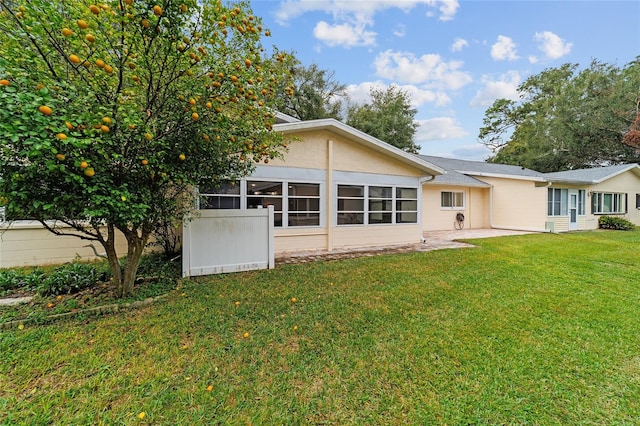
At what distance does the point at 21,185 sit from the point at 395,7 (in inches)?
492

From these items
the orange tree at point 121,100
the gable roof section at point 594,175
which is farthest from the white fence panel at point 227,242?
the gable roof section at point 594,175

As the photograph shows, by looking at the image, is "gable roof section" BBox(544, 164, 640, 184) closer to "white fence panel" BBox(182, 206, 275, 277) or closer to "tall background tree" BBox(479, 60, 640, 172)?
"tall background tree" BBox(479, 60, 640, 172)

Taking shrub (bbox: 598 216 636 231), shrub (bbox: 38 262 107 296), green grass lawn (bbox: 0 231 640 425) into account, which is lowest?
green grass lawn (bbox: 0 231 640 425)

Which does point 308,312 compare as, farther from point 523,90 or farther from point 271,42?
point 523,90

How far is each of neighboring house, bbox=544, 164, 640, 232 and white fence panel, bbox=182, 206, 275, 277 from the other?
43.2 ft

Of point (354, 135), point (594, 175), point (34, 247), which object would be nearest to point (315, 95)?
point (354, 135)

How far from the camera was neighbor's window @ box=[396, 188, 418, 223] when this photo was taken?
947 centimetres

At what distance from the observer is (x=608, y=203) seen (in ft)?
50.3

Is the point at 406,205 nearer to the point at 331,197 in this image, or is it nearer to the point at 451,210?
the point at 331,197

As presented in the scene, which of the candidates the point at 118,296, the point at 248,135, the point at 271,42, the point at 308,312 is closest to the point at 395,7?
the point at 271,42

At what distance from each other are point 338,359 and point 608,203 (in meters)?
20.8

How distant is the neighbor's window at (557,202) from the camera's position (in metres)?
12.7

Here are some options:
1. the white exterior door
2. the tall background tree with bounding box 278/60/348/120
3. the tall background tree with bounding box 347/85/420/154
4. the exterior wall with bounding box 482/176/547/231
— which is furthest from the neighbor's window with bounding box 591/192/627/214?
the tall background tree with bounding box 278/60/348/120

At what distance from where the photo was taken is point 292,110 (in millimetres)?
21469
